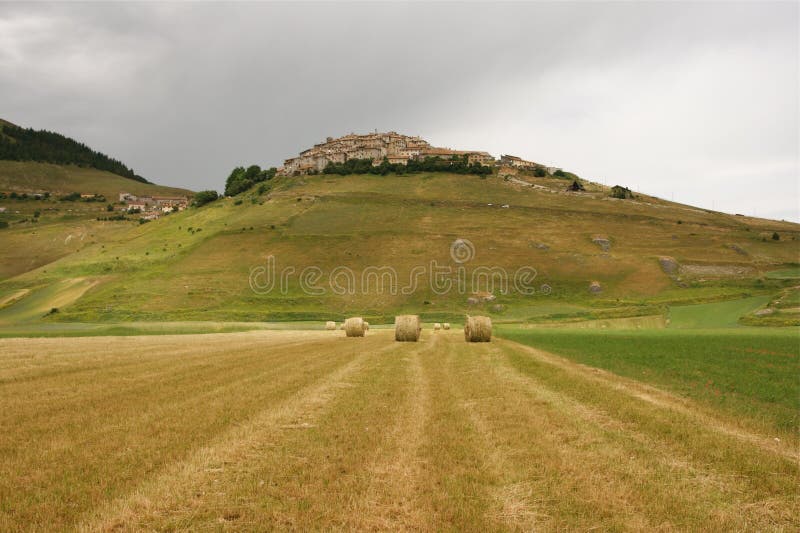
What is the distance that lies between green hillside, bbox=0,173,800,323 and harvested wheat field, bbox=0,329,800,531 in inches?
2605

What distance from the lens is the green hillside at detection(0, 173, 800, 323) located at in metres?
91.8

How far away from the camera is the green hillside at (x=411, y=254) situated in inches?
3615

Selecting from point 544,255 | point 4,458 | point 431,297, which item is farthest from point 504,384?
point 544,255

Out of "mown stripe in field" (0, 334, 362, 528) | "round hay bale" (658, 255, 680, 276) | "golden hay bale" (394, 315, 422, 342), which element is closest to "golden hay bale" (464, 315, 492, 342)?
"golden hay bale" (394, 315, 422, 342)

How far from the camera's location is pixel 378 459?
9.33 meters

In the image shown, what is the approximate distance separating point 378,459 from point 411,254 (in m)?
105

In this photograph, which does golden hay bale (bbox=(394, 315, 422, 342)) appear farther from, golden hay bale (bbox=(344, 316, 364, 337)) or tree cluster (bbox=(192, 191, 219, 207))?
tree cluster (bbox=(192, 191, 219, 207))

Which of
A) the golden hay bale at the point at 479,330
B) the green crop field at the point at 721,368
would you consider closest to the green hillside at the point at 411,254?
the golden hay bale at the point at 479,330

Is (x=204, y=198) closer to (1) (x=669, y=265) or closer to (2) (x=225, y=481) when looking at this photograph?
(1) (x=669, y=265)

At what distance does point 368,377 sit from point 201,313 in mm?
76864

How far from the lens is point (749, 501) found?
7.75 meters

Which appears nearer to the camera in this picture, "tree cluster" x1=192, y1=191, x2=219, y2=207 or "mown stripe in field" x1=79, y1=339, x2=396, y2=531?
"mown stripe in field" x1=79, y1=339, x2=396, y2=531

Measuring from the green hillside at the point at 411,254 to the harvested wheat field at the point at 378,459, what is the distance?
217ft

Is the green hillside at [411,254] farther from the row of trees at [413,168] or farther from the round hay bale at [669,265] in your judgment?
the row of trees at [413,168]
